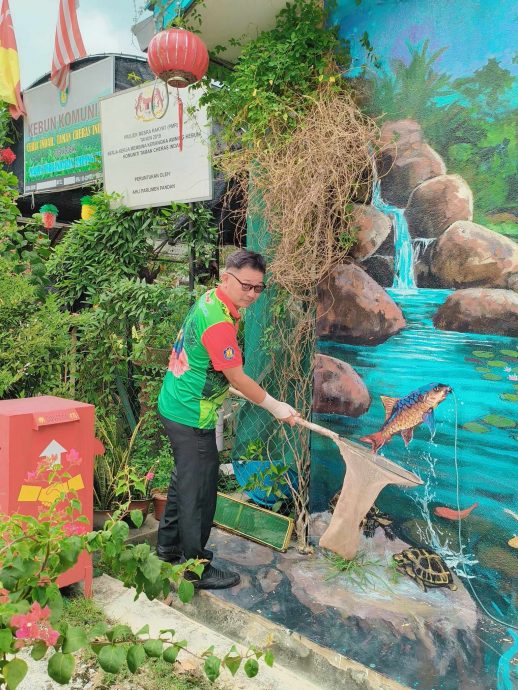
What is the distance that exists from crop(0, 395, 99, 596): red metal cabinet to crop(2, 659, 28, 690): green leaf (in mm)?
1566

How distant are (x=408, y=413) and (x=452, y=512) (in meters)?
0.61

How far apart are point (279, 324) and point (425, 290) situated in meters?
1.13

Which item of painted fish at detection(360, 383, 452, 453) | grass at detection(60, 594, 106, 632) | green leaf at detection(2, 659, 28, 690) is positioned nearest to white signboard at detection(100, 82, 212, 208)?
painted fish at detection(360, 383, 452, 453)

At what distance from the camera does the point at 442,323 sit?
309 cm

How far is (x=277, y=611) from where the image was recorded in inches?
119

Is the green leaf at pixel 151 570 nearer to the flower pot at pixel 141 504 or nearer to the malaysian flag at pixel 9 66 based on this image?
the flower pot at pixel 141 504

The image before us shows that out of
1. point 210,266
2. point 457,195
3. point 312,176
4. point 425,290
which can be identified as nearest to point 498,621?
point 425,290

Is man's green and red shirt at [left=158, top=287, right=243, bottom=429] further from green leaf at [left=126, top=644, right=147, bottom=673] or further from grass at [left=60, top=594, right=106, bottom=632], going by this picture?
green leaf at [left=126, top=644, right=147, bottom=673]

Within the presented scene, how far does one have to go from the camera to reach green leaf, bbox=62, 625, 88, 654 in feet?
3.87

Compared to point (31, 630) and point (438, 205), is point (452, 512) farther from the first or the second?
point (31, 630)

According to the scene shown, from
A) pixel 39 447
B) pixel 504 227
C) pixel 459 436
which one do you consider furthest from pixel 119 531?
pixel 504 227

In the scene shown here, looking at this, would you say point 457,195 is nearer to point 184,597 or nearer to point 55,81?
point 184,597

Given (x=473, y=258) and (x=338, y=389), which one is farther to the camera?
(x=338, y=389)

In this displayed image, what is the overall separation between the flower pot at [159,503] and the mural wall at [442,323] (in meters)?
1.65
